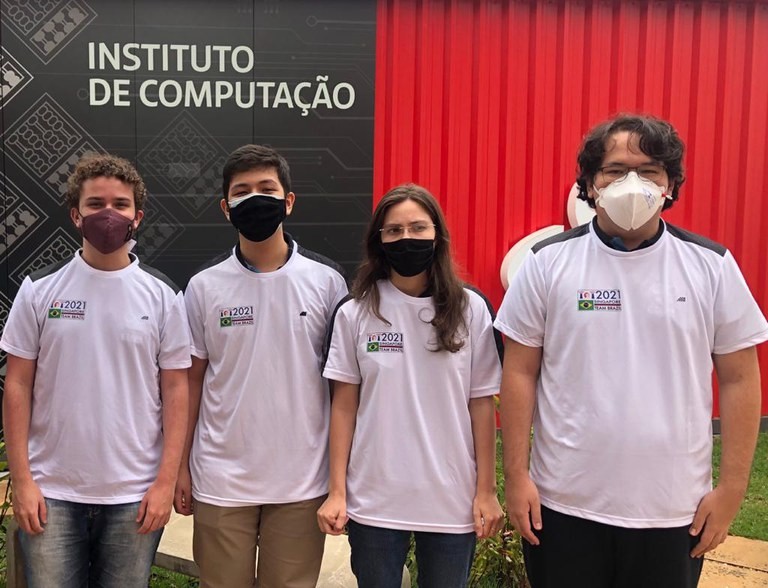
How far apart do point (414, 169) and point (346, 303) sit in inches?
138

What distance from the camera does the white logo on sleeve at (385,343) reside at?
225 centimetres

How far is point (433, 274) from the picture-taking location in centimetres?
235

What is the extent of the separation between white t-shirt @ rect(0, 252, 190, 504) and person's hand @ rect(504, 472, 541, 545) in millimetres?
1208

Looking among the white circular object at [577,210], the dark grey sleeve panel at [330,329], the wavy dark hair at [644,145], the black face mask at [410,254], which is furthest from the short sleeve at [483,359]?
the white circular object at [577,210]

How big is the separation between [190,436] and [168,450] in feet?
0.51

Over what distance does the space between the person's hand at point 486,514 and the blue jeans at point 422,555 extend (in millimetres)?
59

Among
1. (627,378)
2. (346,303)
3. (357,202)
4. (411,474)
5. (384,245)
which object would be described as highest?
(357,202)

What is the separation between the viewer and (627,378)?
200 cm

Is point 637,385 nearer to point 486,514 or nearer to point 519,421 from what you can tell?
point 519,421

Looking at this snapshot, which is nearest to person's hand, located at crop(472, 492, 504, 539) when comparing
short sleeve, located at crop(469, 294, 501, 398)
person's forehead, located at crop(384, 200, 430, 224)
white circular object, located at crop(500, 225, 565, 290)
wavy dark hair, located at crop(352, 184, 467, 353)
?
short sleeve, located at crop(469, 294, 501, 398)

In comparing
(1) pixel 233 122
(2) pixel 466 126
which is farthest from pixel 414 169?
(1) pixel 233 122

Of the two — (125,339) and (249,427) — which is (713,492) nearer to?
(249,427)

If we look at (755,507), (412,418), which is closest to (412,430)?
(412,418)

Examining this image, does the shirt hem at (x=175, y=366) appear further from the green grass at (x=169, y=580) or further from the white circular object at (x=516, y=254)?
the white circular object at (x=516, y=254)
